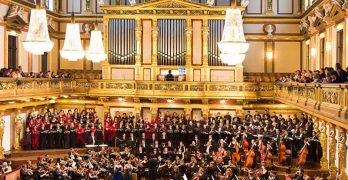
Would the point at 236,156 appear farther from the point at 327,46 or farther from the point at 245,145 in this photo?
the point at 327,46

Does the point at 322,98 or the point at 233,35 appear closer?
the point at 233,35

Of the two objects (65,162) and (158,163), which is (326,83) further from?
(65,162)

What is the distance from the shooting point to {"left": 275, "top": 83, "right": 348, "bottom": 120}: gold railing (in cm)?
1172

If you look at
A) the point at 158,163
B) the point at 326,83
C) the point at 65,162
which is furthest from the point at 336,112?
the point at 65,162

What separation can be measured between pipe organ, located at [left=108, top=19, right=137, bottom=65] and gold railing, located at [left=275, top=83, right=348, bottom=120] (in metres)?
9.78

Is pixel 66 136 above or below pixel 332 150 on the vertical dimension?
below

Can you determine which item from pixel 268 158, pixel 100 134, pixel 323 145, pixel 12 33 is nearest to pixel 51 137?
pixel 100 134

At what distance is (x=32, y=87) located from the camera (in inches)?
853

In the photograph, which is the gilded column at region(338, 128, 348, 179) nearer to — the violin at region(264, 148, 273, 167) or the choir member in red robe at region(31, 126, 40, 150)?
the violin at region(264, 148, 273, 167)

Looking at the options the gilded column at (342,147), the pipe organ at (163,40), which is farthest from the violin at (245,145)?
the pipe organ at (163,40)

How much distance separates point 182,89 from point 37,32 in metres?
14.7

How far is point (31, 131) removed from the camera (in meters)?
22.1

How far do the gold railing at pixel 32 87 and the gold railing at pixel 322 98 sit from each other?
10.8 m

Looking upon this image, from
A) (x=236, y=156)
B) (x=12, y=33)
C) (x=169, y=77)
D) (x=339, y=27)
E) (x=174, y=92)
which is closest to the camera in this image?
(x=236, y=156)
